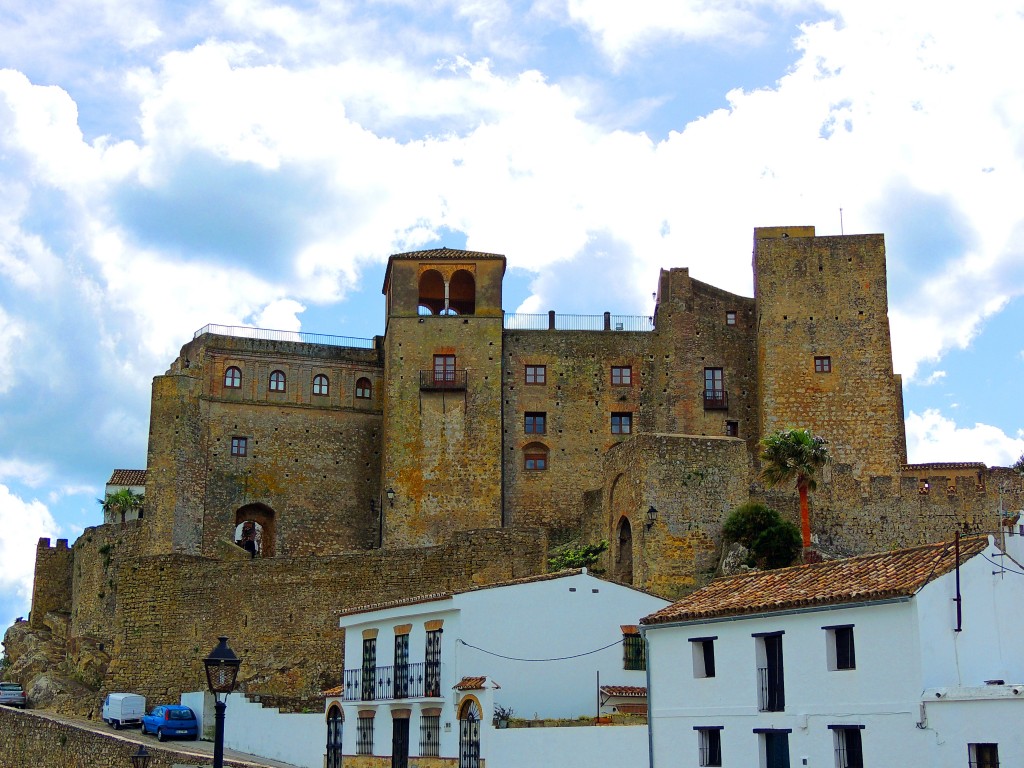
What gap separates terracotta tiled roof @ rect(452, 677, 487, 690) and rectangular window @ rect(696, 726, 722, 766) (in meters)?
5.07

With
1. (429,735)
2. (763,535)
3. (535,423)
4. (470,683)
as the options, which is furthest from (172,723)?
(535,423)

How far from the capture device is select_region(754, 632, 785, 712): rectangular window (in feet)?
77.7

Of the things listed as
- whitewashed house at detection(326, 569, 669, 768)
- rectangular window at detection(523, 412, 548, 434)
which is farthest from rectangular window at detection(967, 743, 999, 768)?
rectangular window at detection(523, 412, 548, 434)

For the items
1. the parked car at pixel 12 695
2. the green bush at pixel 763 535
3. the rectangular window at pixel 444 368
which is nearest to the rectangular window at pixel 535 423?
the rectangular window at pixel 444 368

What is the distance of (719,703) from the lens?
2470 cm

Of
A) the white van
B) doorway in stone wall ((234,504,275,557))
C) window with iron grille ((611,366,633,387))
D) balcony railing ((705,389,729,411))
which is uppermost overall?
window with iron grille ((611,366,633,387))

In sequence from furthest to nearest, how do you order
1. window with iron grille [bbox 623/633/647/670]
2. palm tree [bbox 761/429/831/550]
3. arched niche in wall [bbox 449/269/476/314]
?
arched niche in wall [bbox 449/269/476/314], palm tree [bbox 761/429/831/550], window with iron grille [bbox 623/633/647/670]

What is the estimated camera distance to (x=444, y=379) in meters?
52.0

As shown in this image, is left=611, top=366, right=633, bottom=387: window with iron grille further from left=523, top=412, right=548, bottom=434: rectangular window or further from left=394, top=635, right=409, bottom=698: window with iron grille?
left=394, top=635, right=409, bottom=698: window with iron grille

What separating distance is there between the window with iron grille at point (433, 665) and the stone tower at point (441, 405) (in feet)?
65.0

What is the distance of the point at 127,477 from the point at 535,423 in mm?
23316

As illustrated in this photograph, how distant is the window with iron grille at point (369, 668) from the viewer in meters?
31.8

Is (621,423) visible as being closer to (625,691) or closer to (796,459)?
(796,459)

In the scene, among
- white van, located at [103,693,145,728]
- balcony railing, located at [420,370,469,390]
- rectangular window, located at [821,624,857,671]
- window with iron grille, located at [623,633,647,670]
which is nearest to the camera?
rectangular window, located at [821,624,857,671]
